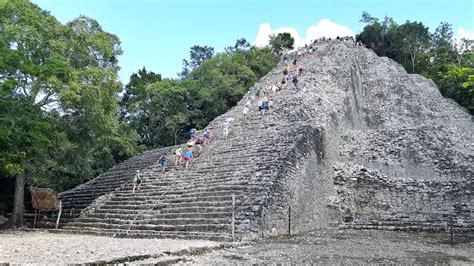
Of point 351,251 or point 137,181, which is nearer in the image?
point 351,251

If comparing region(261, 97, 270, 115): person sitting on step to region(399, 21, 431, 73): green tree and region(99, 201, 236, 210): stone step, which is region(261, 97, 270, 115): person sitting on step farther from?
region(399, 21, 431, 73): green tree

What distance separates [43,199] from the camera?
1714 cm

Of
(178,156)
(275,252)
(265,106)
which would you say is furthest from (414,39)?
(275,252)

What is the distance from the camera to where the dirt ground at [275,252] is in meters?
7.79

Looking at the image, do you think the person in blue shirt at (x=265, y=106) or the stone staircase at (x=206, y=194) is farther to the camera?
the person in blue shirt at (x=265, y=106)

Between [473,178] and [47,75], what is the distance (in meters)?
16.3

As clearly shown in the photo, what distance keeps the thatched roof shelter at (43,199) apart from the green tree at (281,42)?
3415cm

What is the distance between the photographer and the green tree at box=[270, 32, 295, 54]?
155 ft

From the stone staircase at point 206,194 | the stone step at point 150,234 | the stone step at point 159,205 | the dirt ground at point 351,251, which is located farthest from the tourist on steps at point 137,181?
the dirt ground at point 351,251

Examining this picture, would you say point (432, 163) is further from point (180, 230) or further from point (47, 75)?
point (47, 75)

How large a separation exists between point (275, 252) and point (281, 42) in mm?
40747

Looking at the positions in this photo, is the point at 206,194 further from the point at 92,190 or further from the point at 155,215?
the point at 92,190

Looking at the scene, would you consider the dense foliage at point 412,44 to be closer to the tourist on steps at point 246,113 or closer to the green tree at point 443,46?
the green tree at point 443,46

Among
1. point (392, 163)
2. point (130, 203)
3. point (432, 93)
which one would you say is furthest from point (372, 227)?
point (432, 93)
